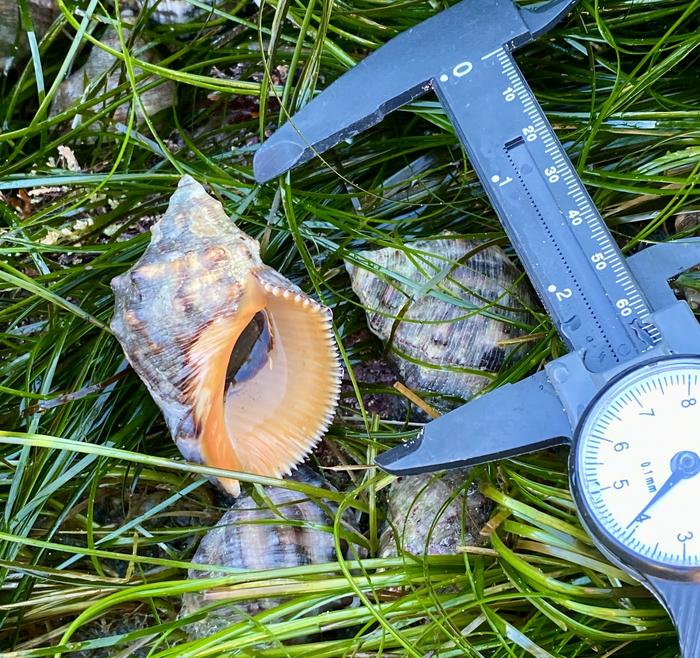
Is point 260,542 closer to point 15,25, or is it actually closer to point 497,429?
point 497,429

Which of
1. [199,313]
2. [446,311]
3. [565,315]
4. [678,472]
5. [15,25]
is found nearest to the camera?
[678,472]

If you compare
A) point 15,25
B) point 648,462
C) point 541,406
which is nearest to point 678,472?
point 648,462

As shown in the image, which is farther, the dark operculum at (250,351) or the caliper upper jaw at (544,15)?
the dark operculum at (250,351)

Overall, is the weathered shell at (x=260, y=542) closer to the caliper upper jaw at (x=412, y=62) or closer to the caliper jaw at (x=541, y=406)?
the caliper jaw at (x=541, y=406)

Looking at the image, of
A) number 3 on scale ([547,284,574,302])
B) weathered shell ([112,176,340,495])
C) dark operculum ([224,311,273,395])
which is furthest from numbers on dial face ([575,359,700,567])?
dark operculum ([224,311,273,395])

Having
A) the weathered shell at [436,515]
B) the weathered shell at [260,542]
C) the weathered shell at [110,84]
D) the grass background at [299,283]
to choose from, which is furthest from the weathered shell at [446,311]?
the weathered shell at [110,84]

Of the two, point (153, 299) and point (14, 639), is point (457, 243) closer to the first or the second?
point (153, 299)

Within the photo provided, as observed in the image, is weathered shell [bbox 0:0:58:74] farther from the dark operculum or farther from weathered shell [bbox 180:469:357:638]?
weathered shell [bbox 180:469:357:638]

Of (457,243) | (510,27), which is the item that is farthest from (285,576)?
(510,27)
